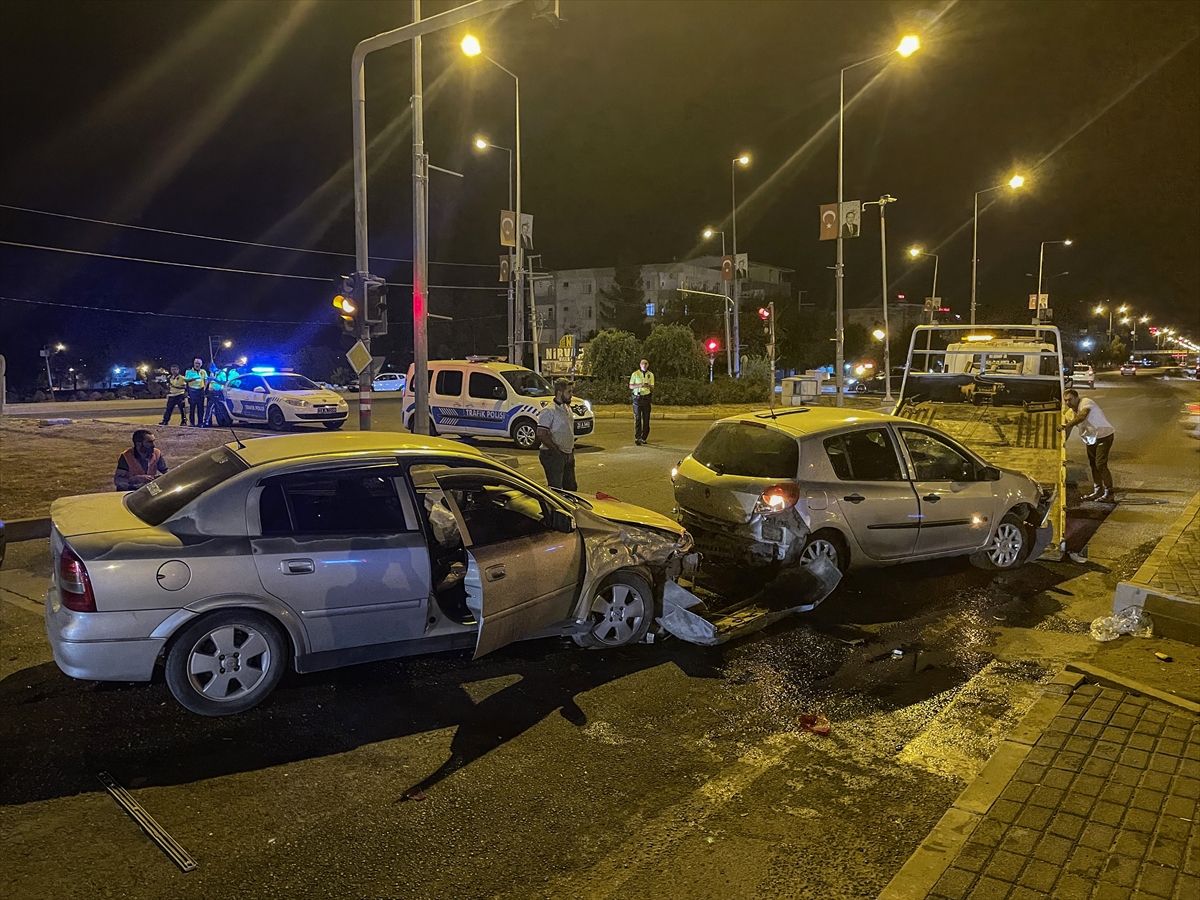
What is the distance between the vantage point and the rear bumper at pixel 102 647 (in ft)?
14.3

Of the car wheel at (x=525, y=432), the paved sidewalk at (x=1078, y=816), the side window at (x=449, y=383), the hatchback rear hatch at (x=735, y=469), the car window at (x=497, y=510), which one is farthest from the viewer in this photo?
the side window at (x=449, y=383)

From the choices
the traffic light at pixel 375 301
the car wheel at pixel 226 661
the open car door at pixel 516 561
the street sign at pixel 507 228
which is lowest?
the car wheel at pixel 226 661

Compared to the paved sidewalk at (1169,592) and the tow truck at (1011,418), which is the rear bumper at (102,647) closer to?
the paved sidewalk at (1169,592)

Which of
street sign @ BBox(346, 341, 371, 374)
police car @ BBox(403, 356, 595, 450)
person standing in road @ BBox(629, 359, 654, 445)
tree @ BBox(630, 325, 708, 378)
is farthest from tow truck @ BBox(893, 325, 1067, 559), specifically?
tree @ BBox(630, 325, 708, 378)

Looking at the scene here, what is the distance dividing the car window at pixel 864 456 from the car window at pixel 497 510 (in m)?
2.80

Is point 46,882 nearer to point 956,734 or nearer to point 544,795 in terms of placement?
point 544,795

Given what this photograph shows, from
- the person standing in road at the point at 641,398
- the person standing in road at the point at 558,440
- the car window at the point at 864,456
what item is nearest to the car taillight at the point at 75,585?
the person standing in road at the point at 558,440

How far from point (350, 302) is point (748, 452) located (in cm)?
751

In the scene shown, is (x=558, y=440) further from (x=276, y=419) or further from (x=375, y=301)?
(x=276, y=419)

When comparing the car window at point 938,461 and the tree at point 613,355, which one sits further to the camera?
the tree at point 613,355

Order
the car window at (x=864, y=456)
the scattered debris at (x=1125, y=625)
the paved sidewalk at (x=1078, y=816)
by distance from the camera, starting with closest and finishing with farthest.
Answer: the paved sidewalk at (x=1078, y=816) → the scattered debris at (x=1125, y=625) → the car window at (x=864, y=456)

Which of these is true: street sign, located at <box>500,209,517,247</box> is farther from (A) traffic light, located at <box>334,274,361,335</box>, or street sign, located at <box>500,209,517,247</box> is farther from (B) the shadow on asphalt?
(B) the shadow on asphalt

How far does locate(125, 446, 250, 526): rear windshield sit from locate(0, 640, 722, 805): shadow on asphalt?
1.11m

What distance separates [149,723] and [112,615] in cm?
70
